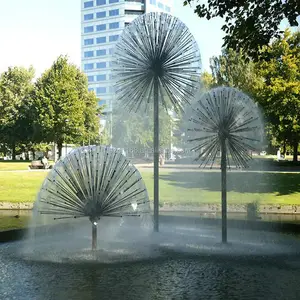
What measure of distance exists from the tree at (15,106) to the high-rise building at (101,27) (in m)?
51.7

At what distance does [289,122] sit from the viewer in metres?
43.8

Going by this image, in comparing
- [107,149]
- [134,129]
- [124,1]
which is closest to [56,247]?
[107,149]

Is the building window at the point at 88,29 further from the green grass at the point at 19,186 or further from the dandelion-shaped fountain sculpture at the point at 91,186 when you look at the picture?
the dandelion-shaped fountain sculpture at the point at 91,186

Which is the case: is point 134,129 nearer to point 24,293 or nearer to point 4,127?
point 24,293

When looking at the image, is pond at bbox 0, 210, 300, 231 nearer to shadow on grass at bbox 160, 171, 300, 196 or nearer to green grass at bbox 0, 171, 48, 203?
green grass at bbox 0, 171, 48, 203

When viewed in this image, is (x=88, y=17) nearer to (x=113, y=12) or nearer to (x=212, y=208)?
(x=113, y=12)

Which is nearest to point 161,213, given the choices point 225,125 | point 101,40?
point 225,125

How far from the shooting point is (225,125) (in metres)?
16.5

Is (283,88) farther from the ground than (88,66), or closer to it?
closer to it

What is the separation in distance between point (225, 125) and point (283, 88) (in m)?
27.0

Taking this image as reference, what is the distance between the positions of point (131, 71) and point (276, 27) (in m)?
6.75

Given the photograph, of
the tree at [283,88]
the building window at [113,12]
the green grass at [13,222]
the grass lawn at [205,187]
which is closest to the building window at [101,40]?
the building window at [113,12]

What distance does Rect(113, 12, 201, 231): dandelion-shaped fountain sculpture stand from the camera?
60.4 feet

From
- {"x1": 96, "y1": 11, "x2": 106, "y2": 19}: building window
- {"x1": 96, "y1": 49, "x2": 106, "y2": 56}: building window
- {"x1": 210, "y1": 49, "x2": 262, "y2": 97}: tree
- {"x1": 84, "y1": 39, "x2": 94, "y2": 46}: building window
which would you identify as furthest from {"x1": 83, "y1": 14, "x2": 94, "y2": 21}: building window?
{"x1": 210, "y1": 49, "x2": 262, "y2": 97}: tree
